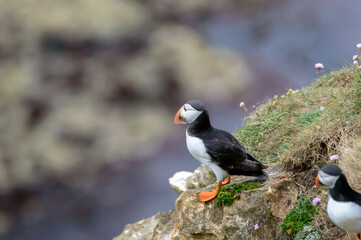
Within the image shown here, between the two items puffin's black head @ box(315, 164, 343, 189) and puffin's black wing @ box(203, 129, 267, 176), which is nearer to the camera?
puffin's black head @ box(315, 164, 343, 189)

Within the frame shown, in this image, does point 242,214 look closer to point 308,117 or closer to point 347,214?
point 347,214

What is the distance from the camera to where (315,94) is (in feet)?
22.2

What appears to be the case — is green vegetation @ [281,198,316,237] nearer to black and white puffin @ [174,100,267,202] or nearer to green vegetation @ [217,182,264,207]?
green vegetation @ [217,182,264,207]

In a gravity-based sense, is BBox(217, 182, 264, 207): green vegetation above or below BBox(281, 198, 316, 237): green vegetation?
above

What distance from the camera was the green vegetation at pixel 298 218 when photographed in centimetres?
433

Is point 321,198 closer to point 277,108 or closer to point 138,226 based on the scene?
point 277,108

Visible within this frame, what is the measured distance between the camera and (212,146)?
4.24m

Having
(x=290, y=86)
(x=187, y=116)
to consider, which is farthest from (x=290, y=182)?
(x=290, y=86)

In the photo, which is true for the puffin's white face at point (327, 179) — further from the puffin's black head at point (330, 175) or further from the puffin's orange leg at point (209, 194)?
the puffin's orange leg at point (209, 194)

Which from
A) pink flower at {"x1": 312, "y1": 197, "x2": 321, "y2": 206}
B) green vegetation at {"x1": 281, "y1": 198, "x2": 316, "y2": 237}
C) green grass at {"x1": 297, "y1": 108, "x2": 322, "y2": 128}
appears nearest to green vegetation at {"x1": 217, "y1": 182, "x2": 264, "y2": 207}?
green vegetation at {"x1": 281, "y1": 198, "x2": 316, "y2": 237}

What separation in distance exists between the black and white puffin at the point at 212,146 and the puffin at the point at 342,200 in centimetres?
108

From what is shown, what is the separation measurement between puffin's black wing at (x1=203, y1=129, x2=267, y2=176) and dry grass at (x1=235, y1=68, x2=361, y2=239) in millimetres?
706

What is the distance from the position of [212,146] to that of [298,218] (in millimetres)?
1127

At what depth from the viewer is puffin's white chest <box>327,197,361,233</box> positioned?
3.25 metres
